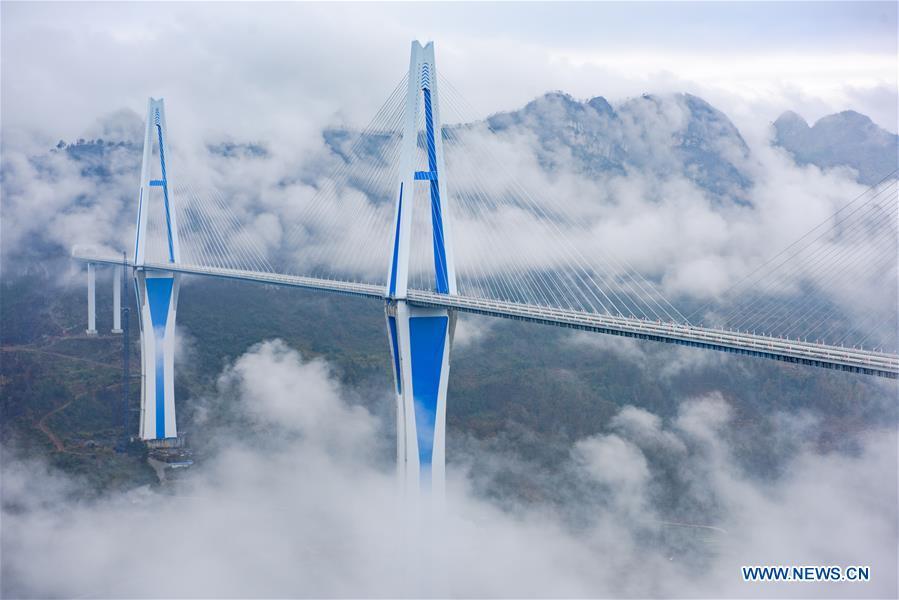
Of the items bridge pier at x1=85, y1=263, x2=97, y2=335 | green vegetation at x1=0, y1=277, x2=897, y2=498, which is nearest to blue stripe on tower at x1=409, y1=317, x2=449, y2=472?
green vegetation at x1=0, y1=277, x2=897, y2=498

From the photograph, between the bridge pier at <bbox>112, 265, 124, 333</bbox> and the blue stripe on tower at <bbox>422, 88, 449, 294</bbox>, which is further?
the bridge pier at <bbox>112, 265, 124, 333</bbox>

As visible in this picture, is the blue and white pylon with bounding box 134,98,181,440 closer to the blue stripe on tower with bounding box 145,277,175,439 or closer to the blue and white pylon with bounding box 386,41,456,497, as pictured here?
the blue stripe on tower with bounding box 145,277,175,439

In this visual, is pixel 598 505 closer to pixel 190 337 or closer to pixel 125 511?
pixel 125 511

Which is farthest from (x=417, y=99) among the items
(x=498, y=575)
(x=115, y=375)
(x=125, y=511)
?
(x=115, y=375)

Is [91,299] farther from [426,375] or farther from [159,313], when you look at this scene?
[426,375]

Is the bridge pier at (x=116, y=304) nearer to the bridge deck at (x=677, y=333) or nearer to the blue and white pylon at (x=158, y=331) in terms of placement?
the blue and white pylon at (x=158, y=331)

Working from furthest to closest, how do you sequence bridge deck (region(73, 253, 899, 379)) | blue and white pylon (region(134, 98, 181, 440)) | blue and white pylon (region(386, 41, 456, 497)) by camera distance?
blue and white pylon (region(134, 98, 181, 440)) → blue and white pylon (region(386, 41, 456, 497)) → bridge deck (region(73, 253, 899, 379))

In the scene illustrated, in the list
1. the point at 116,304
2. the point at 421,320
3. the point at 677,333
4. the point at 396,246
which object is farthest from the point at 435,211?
the point at 116,304

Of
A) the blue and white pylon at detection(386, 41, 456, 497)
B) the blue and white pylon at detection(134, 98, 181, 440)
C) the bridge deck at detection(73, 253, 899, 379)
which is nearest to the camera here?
the bridge deck at detection(73, 253, 899, 379)
